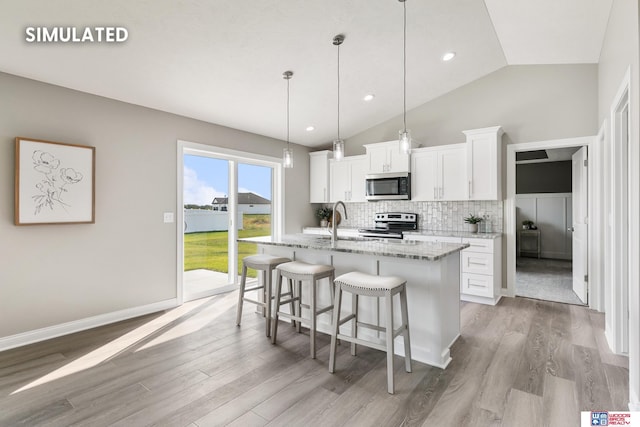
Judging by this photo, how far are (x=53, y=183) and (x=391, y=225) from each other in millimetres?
4480

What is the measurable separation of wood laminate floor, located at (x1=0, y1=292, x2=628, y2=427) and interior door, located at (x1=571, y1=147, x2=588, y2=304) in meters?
1.10

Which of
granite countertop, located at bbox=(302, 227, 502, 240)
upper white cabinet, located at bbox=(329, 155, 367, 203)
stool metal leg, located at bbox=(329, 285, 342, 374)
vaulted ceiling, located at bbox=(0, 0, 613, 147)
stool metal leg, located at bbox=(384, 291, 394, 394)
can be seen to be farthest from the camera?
upper white cabinet, located at bbox=(329, 155, 367, 203)

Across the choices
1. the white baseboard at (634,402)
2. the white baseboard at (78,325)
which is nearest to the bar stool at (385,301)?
the white baseboard at (634,402)

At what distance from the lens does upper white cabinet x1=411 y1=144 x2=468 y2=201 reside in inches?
180

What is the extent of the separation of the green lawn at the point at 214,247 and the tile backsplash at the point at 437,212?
1.86 meters

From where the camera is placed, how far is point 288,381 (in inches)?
90.7

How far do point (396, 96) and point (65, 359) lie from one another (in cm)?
493

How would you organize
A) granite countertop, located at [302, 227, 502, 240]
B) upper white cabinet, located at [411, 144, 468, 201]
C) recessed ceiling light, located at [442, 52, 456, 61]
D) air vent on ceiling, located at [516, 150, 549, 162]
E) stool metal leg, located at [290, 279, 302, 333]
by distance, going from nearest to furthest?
stool metal leg, located at [290, 279, 302, 333], recessed ceiling light, located at [442, 52, 456, 61], granite countertop, located at [302, 227, 502, 240], upper white cabinet, located at [411, 144, 468, 201], air vent on ceiling, located at [516, 150, 549, 162]

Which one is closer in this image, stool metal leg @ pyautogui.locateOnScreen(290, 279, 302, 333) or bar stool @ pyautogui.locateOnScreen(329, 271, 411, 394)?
bar stool @ pyautogui.locateOnScreen(329, 271, 411, 394)

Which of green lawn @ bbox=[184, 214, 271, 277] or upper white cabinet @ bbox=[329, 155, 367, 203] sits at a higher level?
upper white cabinet @ bbox=[329, 155, 367, 203]
